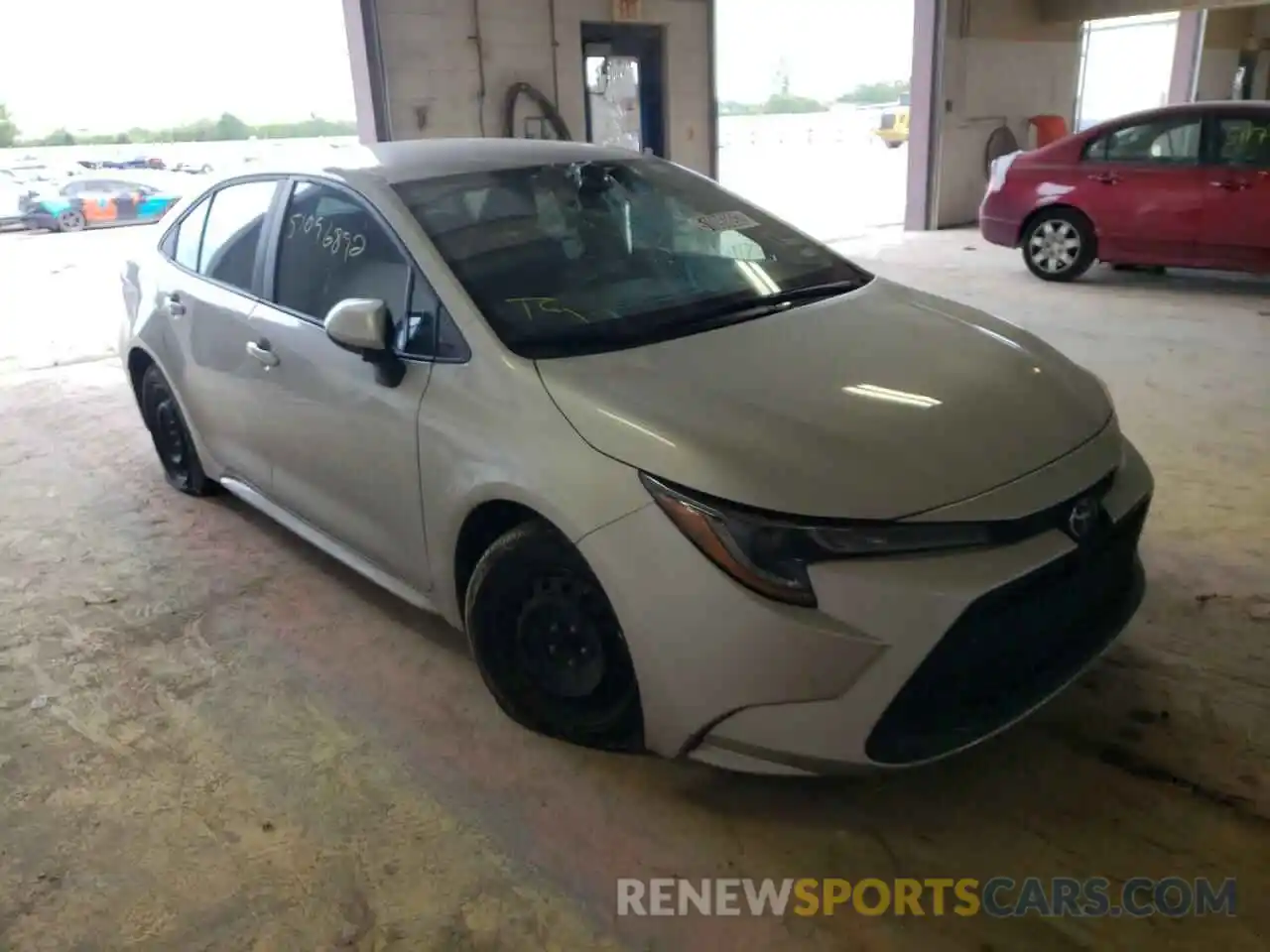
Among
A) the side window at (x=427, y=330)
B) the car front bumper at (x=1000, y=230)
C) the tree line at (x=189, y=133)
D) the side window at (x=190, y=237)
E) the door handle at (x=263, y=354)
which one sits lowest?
the car front bumper at (x=1000, y=230)

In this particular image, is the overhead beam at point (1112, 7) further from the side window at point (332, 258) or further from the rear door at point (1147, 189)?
the side window at point (332, 258)

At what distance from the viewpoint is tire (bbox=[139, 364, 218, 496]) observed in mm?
3749

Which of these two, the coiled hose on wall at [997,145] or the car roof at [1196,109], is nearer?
the car roof at [1196,109]

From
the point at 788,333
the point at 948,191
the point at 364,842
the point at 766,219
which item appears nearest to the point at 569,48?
the point at 948,191

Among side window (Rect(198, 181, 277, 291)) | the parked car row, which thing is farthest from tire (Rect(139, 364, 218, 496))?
the parked car row

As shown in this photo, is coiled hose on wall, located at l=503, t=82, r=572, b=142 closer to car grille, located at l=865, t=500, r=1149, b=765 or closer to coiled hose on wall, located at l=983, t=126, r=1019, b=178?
coiled hose on wall, located at l=983, t=126, r=1019, b=178

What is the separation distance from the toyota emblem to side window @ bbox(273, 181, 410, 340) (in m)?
1.52

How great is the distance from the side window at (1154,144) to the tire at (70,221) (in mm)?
11349

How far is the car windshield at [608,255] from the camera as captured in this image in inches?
90.0

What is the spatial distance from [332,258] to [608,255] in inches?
29.9

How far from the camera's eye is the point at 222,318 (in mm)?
3115

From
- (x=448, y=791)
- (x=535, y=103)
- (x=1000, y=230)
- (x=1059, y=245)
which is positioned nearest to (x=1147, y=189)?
(x=1059, y=245)

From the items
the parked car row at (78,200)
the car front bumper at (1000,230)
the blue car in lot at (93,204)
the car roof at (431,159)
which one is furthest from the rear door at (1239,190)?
the blue car in lot at (93,204)

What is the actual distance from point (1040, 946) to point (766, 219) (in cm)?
202
